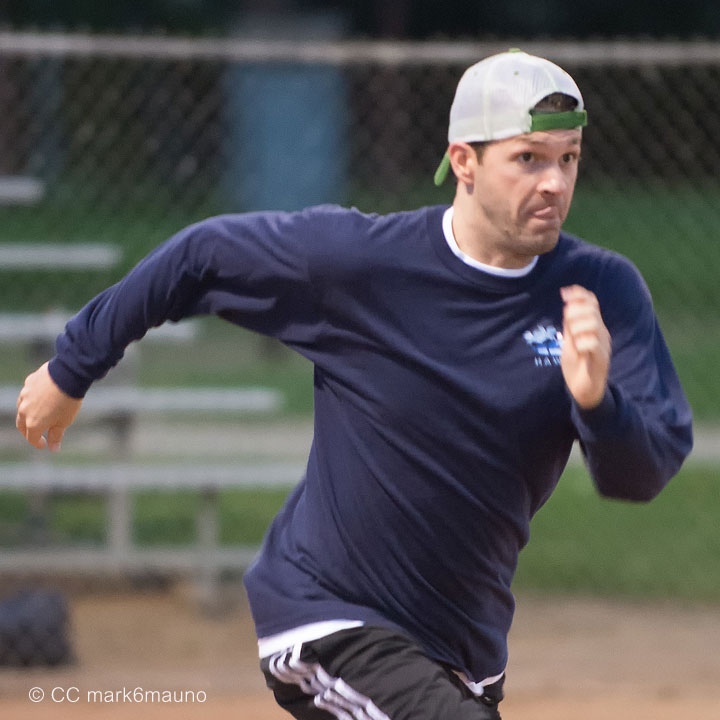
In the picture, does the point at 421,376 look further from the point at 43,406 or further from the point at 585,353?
the point at 43,406

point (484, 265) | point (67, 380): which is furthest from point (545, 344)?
point (67, 380)

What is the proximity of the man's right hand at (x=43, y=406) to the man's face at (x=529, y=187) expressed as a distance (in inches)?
35.3

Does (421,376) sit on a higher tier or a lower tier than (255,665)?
higher

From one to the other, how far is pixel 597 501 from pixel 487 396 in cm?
542

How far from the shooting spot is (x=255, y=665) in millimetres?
5566

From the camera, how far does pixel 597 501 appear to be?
25.6ft

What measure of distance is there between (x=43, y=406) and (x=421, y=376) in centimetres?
74

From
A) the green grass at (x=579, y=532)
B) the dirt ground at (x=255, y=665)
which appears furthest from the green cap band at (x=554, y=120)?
the green grass at (x=579, y=532)

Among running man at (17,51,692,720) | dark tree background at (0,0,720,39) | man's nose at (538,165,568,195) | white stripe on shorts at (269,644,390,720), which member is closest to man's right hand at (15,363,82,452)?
running man at (17,51,692,720)

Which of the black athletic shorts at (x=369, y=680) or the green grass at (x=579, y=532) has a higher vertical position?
the black athletic shorts at (x=369, y=680)

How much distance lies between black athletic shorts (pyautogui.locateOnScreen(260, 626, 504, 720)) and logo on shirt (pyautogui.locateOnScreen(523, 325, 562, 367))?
590 mm

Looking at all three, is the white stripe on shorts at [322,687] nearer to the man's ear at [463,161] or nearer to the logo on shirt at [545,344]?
the logo on shirt at [545,344]

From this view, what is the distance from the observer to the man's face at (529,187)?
96.8 inches

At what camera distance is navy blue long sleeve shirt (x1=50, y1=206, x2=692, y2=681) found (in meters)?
2.55
